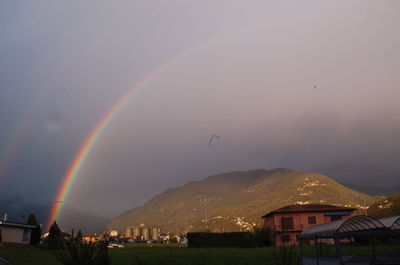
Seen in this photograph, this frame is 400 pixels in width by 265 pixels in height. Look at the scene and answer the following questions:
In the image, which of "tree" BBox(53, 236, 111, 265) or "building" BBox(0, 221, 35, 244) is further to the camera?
"building" BBox(0, 221, 35, 244)

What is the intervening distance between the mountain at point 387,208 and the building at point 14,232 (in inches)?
2608

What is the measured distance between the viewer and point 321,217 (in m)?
70.0

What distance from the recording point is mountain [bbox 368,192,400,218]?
74800 mm

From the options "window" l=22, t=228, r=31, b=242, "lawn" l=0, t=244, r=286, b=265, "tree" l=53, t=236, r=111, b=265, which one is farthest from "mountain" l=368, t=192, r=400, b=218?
"tree" l=53, t=236, r=111, b=265

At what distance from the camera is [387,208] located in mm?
80375

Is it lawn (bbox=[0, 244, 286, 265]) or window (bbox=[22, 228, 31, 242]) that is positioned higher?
window (bbox=[22, 228, 31, 242])

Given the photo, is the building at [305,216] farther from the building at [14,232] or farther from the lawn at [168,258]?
the building at [14,232]

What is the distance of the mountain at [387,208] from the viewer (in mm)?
74800

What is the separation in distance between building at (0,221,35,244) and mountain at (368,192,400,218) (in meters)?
66.2

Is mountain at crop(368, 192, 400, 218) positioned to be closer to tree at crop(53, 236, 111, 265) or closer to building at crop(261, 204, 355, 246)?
building at crop(261, 204, 355, 246)

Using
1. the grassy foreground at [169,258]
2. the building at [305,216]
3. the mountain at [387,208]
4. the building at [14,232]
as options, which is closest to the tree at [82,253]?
the grassy foreground at [169,258]

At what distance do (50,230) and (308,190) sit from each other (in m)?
116

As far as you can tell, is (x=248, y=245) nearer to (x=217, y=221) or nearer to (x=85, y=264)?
(x=85, y=264)

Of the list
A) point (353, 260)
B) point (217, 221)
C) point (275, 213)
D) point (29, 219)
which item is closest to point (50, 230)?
point (29, 219)
